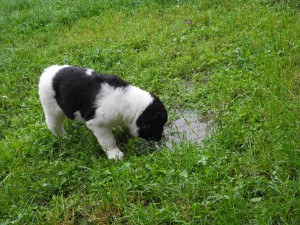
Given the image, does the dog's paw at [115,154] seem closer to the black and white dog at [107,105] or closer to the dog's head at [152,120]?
the black and white dog at [107,105]

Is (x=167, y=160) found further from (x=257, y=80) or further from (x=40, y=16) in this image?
(x=40, y=16)

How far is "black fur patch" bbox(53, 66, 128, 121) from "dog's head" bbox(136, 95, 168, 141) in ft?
1.43

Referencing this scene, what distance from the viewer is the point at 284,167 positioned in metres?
3.71

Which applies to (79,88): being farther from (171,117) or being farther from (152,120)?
(171,117)

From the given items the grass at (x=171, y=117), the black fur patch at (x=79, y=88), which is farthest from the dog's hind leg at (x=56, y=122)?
the black fur patch at (x=79, y=88)

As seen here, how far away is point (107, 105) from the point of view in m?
4.55

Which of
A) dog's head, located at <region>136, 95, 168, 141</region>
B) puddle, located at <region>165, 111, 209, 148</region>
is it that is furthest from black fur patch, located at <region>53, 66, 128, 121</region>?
puddle, located at <region>165, 111, 209, 148</region>

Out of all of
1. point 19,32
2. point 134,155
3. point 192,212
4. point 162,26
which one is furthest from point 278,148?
point 19,32

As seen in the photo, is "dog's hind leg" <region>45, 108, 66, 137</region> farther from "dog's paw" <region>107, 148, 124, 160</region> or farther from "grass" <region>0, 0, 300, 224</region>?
"dog's paw" <region>107, 148, 124, 160</region>

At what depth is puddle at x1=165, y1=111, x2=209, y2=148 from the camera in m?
4.78

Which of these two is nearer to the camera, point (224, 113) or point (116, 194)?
point (116, 194)

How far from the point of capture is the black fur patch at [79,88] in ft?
15.3

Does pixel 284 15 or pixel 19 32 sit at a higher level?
pixel 284 15

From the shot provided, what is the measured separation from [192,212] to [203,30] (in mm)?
4580
